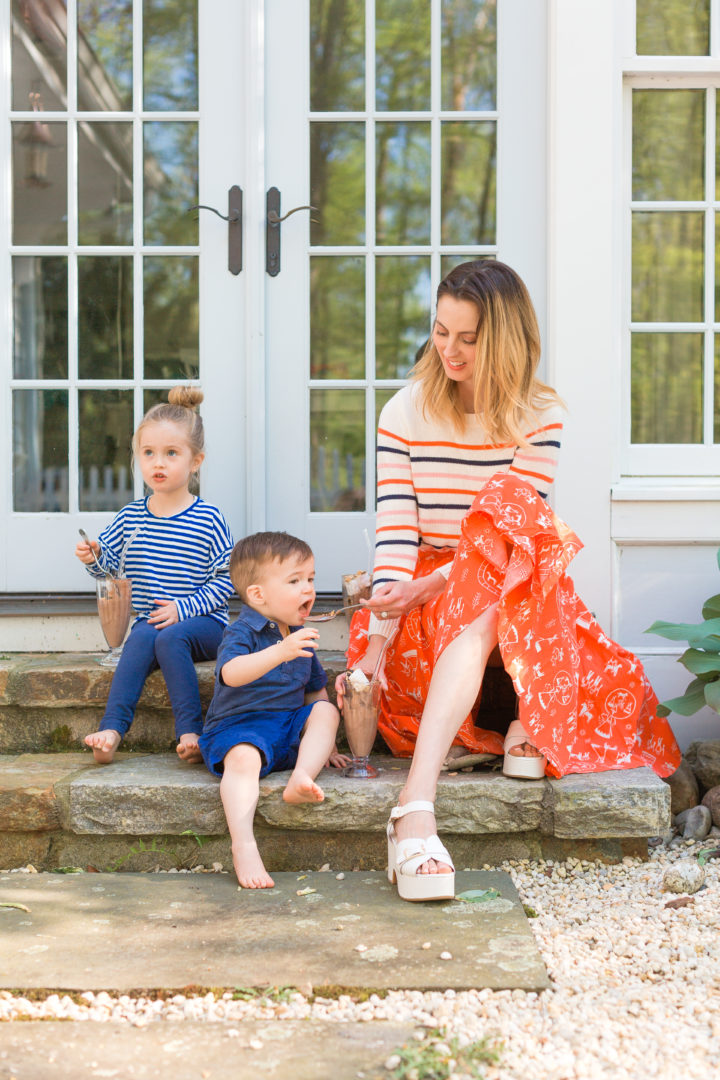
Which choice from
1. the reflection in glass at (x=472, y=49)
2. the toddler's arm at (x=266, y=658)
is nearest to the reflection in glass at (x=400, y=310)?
the reflection in glass at (x=472, y=49)

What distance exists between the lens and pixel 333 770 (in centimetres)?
249

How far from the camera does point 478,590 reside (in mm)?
2303

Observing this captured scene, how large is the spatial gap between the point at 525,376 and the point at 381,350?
0.87m

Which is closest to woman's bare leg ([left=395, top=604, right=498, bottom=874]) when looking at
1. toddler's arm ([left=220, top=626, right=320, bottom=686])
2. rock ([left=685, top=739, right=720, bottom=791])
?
toddler's arm ([left=220, top=626, right=320, bottom=686])

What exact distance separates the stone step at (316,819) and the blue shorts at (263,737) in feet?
0.16

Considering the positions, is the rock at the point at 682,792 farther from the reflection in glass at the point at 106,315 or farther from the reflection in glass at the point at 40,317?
the reflection in glass at the point at 40,317

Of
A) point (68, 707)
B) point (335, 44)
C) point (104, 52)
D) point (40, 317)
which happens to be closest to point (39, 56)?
point (104, 52)

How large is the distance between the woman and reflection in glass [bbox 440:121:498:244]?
0.77 m


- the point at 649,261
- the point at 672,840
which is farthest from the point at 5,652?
the point at 649,261

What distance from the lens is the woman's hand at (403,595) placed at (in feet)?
7.95

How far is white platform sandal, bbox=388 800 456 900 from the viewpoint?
6.63 feet

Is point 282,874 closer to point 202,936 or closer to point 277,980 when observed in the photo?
point 202,936

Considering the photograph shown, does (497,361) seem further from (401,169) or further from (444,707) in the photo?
(401,169)

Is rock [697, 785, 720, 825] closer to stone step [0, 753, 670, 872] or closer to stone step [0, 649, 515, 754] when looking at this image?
stone step [0, 753, 670, 872]
